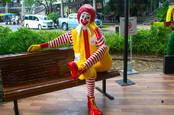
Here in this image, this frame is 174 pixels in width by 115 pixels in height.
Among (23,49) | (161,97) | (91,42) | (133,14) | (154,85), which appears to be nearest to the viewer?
(91,42)

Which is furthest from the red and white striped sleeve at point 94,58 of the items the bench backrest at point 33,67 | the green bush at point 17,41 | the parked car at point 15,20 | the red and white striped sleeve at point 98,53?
the parked car at point 15,20

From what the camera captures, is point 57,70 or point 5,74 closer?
point 5,74

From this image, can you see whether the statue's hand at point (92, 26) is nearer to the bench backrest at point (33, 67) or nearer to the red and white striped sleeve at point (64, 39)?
→ the red and white striped sleeve at point (64, 39)

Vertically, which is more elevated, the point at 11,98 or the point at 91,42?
the point at 91,42

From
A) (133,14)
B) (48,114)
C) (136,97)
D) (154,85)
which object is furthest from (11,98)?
(133,14)

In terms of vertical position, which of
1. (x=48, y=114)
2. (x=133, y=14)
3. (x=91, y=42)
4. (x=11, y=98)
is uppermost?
(x=133, y=14)

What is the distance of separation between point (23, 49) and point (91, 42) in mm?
2023

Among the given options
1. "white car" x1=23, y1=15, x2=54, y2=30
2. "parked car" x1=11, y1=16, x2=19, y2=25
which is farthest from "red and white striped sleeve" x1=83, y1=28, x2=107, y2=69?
"white car" x1=23, y1=15, x2=54, y2=30

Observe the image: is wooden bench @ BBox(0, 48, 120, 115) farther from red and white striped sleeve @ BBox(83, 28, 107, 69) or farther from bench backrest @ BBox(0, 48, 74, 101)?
red and white striped sleeve @ BBox(83, 28, 107, 69)

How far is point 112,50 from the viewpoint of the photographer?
18.0ft

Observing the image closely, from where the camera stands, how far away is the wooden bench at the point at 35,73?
2055 mm

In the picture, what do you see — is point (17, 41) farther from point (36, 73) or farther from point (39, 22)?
point (39, 22)

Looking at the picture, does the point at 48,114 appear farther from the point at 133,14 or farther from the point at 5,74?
the point at 133,14

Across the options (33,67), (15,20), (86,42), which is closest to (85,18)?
(86,42)
